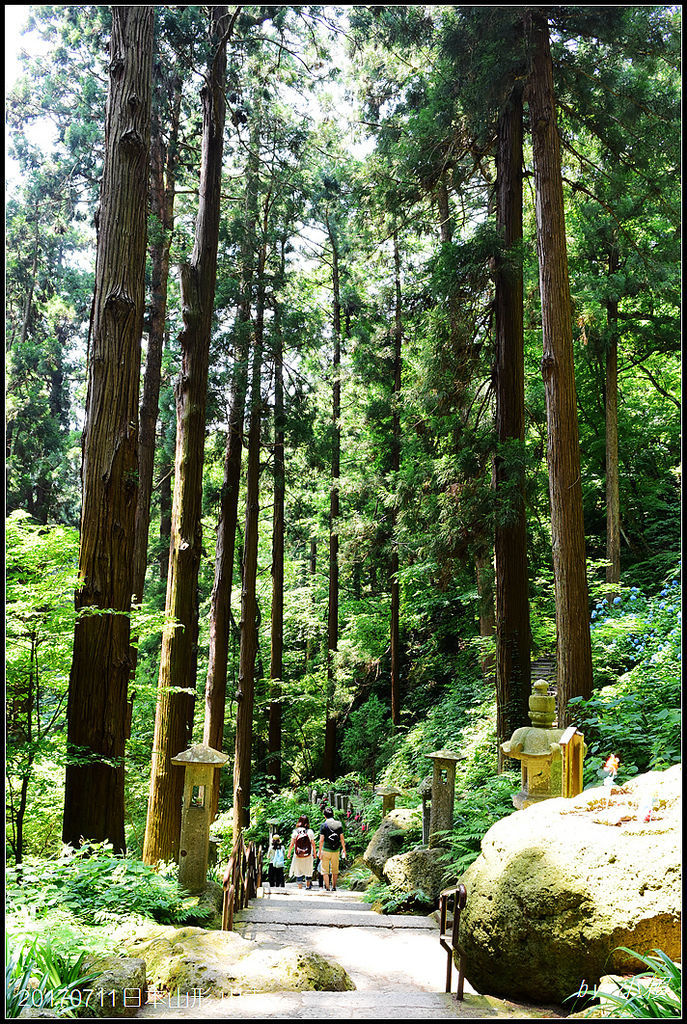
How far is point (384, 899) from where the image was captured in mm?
10633

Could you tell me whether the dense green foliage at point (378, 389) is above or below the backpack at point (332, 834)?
above

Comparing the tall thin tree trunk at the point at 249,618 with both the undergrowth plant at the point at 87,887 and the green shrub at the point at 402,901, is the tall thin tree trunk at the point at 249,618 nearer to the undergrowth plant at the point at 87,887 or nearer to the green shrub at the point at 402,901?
the green shrub at the point at 402,901

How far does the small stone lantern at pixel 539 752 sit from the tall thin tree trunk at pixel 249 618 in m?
10.6

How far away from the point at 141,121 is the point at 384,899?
1044 centimetres

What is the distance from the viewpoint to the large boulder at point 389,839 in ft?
41.5

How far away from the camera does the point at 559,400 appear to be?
941 cm

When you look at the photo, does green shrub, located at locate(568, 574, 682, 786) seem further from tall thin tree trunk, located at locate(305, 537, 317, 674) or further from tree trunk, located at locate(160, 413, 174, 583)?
tall thin tree trunk, located at locate(305, 537, 317, 674)

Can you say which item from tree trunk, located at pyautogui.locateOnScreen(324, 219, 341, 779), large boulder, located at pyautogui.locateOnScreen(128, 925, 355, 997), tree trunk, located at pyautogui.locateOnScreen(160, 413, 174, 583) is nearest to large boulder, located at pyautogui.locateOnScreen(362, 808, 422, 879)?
large boulder, located at pyautogui.locateOnScreen(128, 925, 355, 997)

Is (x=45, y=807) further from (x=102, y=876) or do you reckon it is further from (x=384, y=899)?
(x=384, y=899)

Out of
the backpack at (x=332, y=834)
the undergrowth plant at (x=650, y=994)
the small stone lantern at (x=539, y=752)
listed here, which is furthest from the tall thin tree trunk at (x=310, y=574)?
the undergrowth plant at (x=650, y=994)

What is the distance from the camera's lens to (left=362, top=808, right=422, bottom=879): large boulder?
498 inches

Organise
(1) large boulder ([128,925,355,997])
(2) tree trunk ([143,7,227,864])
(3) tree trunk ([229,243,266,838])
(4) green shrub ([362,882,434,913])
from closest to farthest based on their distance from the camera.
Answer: (1) large boulder ([128,925,355,997])
(2) tree trunk ([143,7,227,864])
(4) green shrub ([362,882,434,913])
(3) tree trunk ([229,243,266,838])

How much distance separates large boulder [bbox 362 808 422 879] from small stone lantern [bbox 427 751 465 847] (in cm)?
192

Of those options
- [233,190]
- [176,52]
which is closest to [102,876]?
[176,52]
